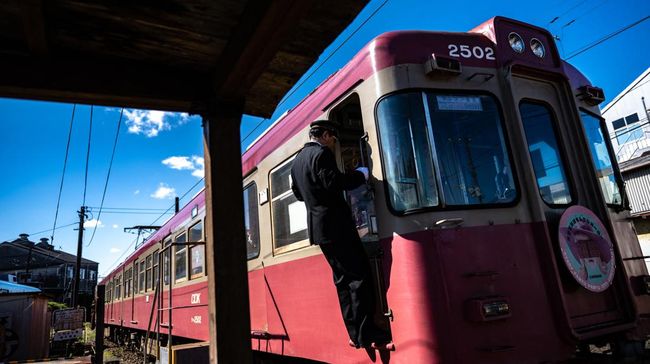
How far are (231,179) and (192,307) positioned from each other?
5189 mm

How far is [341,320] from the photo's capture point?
3.47m

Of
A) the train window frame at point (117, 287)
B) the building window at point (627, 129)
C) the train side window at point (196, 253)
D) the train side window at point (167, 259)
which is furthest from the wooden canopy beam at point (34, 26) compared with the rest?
the building window at point (627, 129)

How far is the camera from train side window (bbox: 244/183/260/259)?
511cm

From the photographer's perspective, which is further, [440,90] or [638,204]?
[638,204]

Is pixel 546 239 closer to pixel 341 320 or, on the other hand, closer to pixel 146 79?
pixel 341 320

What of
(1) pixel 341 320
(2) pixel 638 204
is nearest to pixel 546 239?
(1) pixel 341 320

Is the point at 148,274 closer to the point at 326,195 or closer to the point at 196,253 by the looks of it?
the point at 196,253

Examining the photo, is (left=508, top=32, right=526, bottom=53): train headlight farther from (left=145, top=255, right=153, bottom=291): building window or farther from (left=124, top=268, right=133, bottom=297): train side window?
(left=124, top=268, right=133, bottom=297): train side window

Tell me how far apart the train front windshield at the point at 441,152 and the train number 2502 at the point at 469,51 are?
13.4 inches

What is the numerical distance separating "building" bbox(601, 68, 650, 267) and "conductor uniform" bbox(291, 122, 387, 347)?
12.2 metres

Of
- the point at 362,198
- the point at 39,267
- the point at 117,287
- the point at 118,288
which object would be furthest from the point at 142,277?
the point at 39,267

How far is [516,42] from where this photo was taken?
3613 mm

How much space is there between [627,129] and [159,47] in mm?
28578

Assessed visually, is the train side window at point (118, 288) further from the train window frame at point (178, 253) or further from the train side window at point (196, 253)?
the train side window at point (196, 253)
